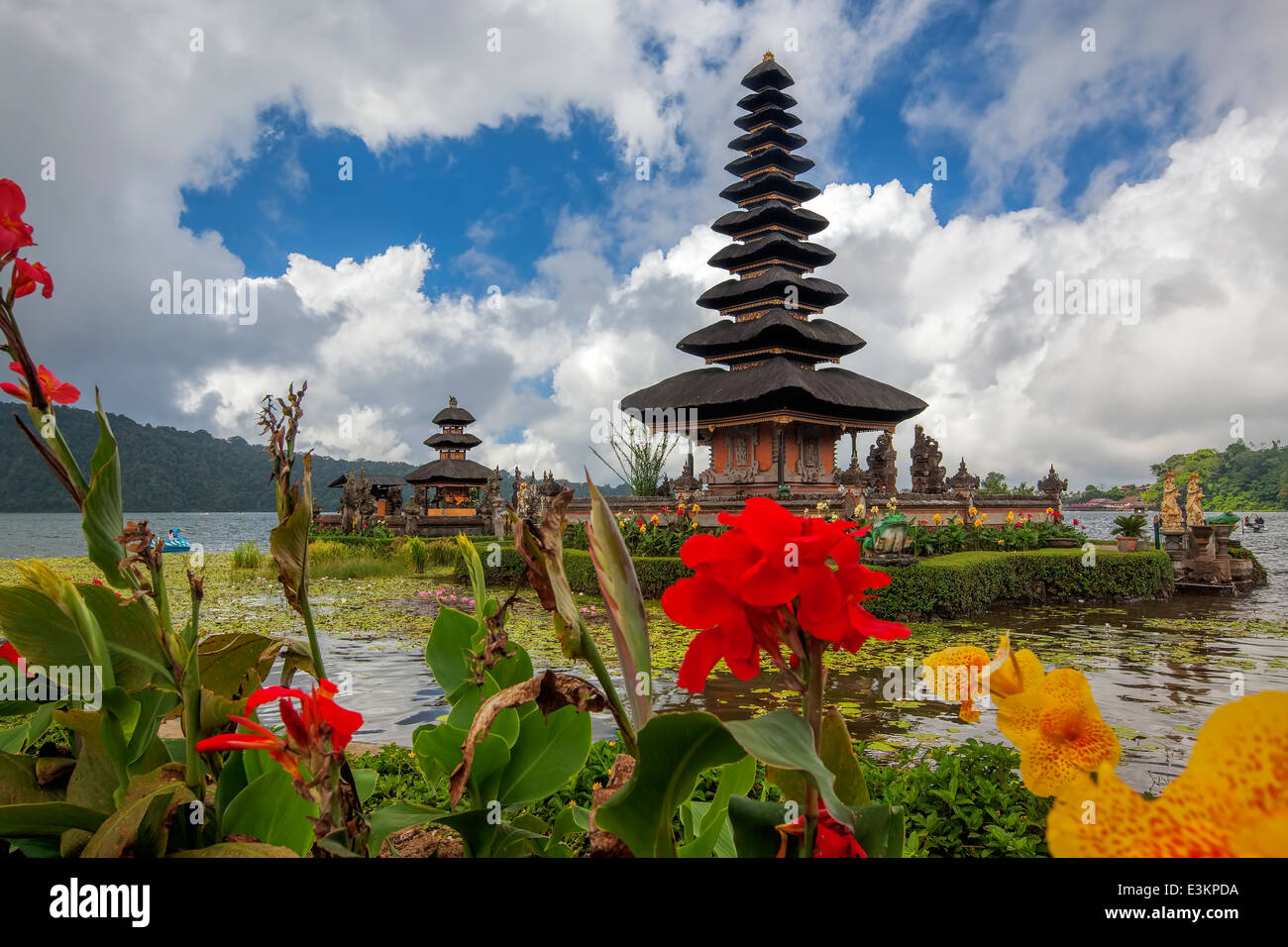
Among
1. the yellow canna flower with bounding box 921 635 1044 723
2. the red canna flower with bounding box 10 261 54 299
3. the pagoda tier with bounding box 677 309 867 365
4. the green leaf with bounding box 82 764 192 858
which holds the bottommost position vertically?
the green leaf with bounding box 82 764 192 858

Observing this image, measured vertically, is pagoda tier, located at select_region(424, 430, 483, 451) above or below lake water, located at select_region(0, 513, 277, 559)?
above

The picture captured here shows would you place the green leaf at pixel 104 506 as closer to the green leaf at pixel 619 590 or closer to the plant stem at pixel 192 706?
the plant stem at pixel 192 706

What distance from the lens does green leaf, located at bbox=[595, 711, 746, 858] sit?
26.0 inches

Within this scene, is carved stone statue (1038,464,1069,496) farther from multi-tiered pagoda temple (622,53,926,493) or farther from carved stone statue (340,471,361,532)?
carved stone statue (340,471,361,532)

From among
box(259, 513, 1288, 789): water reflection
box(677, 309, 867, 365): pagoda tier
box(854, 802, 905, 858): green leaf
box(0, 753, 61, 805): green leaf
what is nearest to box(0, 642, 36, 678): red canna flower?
box(0, 753, 61, 805): green leaf

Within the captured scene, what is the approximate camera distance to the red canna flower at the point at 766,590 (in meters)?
0.69

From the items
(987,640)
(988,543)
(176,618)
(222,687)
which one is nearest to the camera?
(222,687)

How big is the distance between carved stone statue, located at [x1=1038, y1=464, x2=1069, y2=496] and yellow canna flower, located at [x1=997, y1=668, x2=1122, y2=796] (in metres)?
21.8

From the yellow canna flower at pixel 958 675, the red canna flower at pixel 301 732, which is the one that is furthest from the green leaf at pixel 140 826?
the yellow canna flower at pixel 958 675

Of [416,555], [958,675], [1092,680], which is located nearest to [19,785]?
[958,675]

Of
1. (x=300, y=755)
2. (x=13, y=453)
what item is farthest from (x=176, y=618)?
(x=13, y=453)
